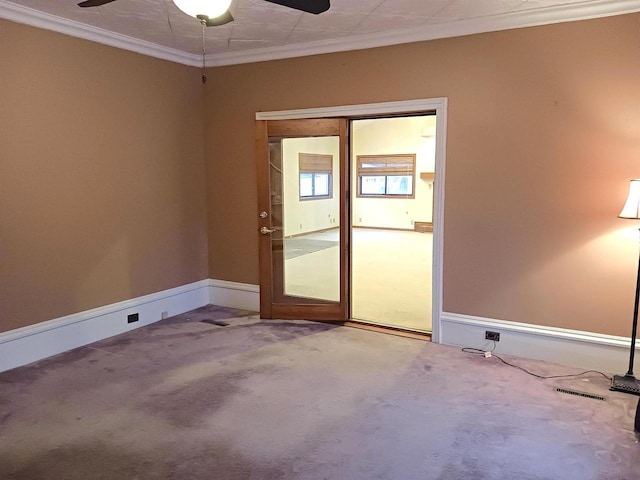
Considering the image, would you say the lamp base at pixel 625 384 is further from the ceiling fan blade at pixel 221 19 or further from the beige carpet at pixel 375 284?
the ceiling fan blade at pixel 221 19

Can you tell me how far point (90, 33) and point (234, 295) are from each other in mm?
2821

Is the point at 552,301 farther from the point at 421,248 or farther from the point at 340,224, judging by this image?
the point at 421,248

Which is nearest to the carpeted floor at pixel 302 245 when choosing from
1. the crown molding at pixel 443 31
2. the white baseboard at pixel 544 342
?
the white baseboard at pixel 544 342

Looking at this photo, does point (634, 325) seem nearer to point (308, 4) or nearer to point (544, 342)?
point (544, 342)

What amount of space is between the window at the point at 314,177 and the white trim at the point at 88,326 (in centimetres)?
154

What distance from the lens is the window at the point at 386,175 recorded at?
40.5 feet

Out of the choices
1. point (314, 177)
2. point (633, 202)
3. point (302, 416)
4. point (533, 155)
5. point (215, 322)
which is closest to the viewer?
point (302, 416)

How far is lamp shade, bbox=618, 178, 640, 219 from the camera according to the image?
3152 mm

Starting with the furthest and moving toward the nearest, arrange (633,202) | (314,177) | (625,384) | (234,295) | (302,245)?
(302,245), (234,295), (314,177), (625,384), (633,202)

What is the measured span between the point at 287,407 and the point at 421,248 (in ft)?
22.7

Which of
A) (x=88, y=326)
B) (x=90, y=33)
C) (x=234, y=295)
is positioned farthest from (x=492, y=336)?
(x=90, y=33)

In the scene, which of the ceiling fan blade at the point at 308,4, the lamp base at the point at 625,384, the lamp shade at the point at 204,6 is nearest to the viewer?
the lamp shade at the point at 204,6

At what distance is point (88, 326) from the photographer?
13.9 feet

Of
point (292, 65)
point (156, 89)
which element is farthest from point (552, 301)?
point (156, 89)
